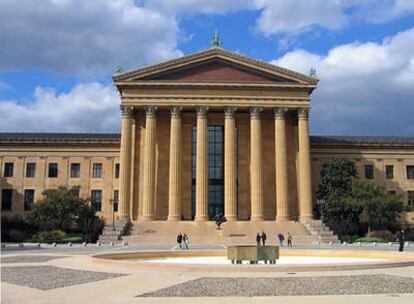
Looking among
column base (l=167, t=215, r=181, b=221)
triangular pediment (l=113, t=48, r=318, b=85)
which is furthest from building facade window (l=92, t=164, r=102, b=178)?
column base (l=167, t=215, r=181, b=221)

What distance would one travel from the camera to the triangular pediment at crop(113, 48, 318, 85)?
6612 cm

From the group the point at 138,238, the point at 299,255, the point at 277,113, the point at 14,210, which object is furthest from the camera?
the point at 14,210

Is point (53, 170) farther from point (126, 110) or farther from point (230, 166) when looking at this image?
point (230, 166)

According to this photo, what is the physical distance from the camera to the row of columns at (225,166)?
6412 centimetres

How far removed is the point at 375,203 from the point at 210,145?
2246cm

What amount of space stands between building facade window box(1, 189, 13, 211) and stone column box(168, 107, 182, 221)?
25653mm

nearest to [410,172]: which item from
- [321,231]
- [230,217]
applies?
[321,231]

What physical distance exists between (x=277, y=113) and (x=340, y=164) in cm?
1160

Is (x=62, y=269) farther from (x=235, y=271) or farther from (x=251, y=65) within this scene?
(x=251, y=65)

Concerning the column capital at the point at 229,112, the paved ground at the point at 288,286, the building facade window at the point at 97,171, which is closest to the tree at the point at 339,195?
the column capital at the point at 229,112

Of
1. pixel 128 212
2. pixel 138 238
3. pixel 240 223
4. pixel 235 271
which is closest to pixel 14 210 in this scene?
pixel 128 212

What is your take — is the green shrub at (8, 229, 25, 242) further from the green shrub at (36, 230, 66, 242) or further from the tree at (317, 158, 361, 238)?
the tree at (317, 158, 361, 238)

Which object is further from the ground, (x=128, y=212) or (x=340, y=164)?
(x=340, y=164)

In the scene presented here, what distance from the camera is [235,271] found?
19.1 meters
